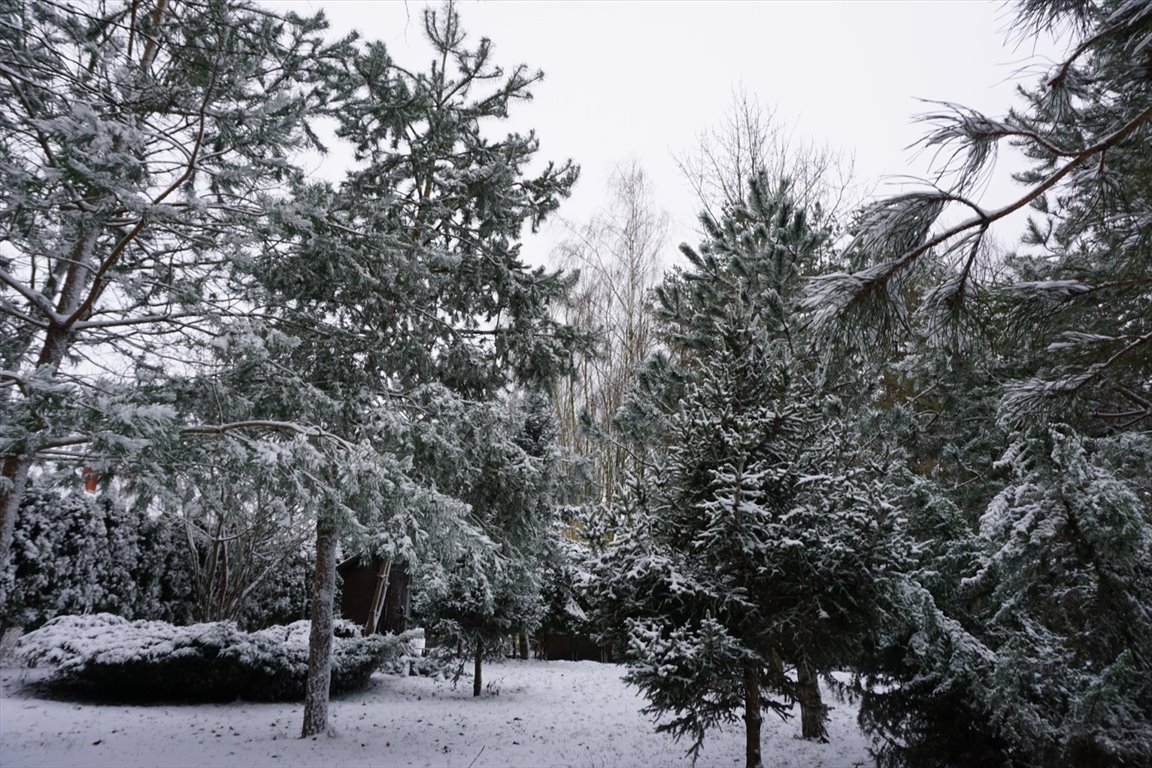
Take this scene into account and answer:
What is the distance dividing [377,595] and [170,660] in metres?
4.96

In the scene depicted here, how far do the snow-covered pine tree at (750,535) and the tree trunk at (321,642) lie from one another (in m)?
3.52

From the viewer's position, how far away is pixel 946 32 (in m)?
3.08

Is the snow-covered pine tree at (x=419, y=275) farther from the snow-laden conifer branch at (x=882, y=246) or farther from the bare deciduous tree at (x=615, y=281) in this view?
the bare deciduous tree at (x=615, y=281)

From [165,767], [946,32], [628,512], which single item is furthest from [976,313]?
[165,767]

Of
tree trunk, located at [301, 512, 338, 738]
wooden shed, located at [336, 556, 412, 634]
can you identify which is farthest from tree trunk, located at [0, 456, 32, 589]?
wooden shed, located at [336, 556, 412, 634]

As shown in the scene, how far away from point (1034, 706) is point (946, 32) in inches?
157

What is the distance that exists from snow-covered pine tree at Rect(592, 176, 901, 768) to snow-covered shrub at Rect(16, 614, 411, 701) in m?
5.22

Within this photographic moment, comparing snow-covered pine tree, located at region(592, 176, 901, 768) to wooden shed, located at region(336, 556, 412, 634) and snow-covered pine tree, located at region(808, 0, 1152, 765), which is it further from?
wooden shed, located at region(336, 556, 412, 634)

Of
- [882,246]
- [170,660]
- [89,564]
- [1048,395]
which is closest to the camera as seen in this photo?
[882,246]

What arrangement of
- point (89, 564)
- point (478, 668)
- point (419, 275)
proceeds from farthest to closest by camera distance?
point (478, 668)
point (89, 564)
point (419, 275)

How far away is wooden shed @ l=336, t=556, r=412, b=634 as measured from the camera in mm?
12734

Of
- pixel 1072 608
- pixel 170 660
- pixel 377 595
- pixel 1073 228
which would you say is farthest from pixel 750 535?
pixel 377 595

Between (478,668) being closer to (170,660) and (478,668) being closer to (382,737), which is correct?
(382,737)

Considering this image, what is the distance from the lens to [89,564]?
948 centimetres
